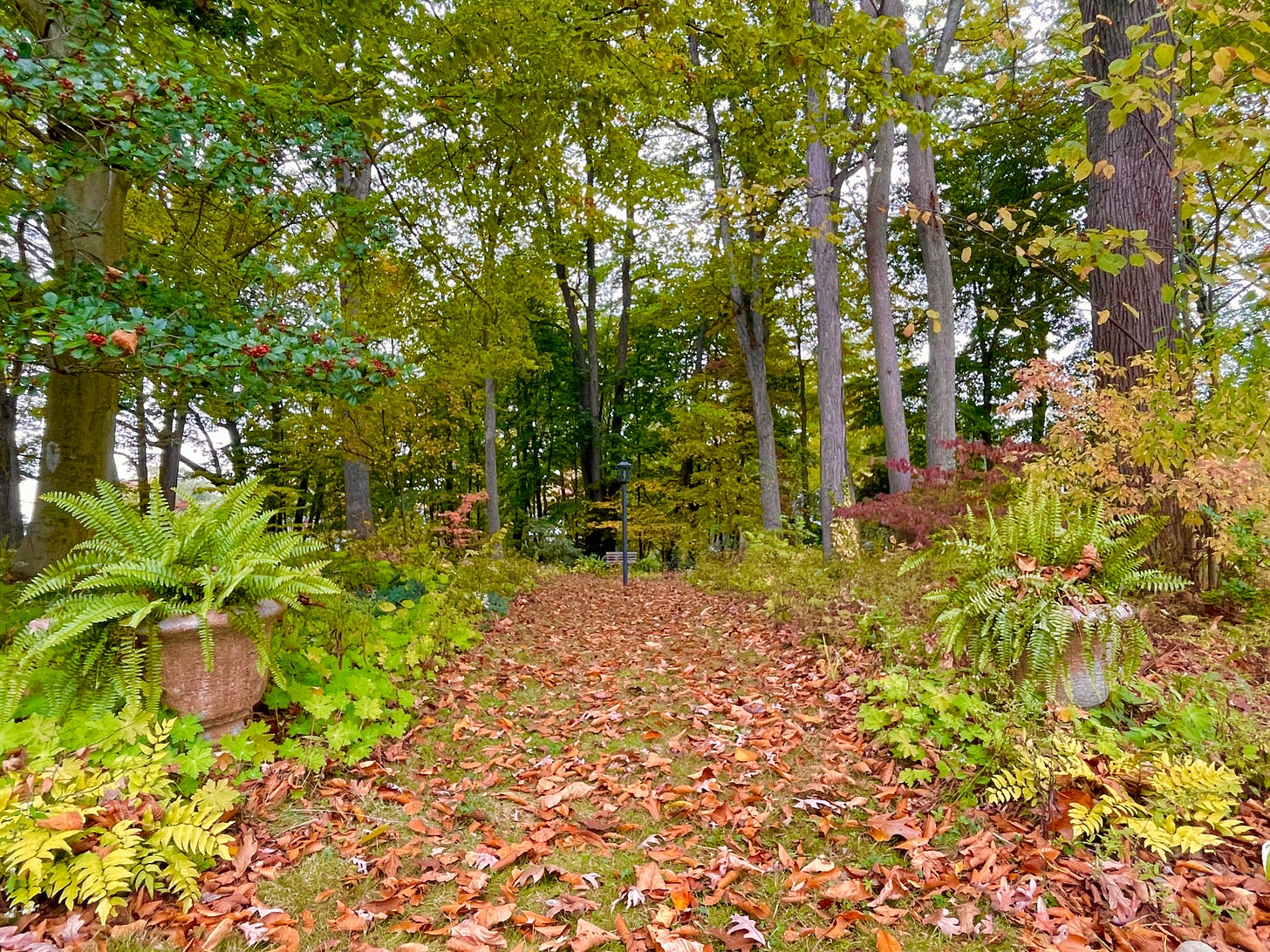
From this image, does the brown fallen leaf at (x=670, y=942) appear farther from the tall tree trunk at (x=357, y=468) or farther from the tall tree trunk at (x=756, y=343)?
the tall tree trunk at (x=756, y=343)


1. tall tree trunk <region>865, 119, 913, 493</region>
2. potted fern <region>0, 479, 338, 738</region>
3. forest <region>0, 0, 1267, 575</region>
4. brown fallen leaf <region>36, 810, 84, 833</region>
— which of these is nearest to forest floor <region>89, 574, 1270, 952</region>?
brown fallen leaf <region>36, 810, 84, 833</region>

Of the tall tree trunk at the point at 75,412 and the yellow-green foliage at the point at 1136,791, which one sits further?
the tall tree trunk at the point at 75,412

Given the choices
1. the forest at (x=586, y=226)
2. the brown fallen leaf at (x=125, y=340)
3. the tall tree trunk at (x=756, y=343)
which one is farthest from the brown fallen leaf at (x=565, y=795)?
the tall tree trunk at (x=756, y=343)

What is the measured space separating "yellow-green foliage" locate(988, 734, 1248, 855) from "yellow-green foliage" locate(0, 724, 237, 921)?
122 inches

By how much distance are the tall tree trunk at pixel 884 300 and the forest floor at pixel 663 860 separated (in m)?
5.76

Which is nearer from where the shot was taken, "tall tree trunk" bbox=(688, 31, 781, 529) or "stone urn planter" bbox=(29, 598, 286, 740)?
"stone urn planter" bbox=(29, 598, 286, 740)

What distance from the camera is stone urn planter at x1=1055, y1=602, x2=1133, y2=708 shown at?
276 cm

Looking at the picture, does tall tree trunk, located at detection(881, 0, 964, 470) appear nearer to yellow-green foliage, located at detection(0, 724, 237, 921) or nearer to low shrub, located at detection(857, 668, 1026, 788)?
low shrub, located at detection(857, 668, 1026, 788)

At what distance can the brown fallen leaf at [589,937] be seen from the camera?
189 cm

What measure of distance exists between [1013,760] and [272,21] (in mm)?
6552

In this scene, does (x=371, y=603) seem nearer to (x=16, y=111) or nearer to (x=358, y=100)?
(x=16, y=111)

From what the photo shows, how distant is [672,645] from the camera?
18.6 feet

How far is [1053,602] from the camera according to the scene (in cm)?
280

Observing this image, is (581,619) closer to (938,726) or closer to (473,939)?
(938,726)
